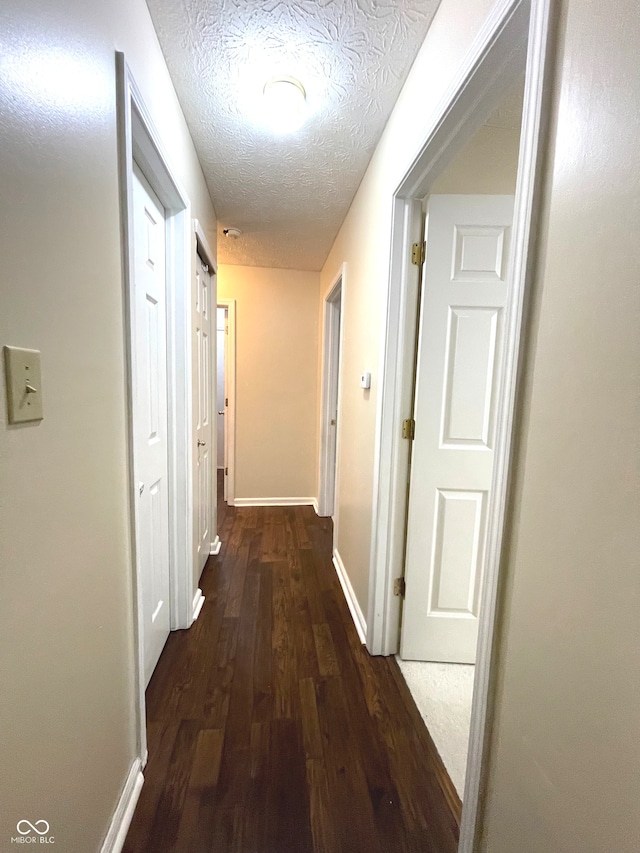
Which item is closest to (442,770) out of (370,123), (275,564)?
(275,564)

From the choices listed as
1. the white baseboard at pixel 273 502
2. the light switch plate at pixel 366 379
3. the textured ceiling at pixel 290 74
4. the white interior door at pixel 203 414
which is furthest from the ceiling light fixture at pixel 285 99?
the white baseboard at pixel 273 502

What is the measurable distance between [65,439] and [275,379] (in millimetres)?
2971

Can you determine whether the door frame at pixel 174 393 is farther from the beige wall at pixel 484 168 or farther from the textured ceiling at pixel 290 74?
the beige wall at pixel 484 168

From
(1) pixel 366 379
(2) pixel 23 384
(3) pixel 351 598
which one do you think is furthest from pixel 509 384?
(3) pixel 351 598

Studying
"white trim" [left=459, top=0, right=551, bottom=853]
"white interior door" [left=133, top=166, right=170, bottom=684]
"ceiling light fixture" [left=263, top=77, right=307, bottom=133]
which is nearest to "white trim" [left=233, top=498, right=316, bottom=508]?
"white interior door" [left=133, top=166, right=170, bottom=684]

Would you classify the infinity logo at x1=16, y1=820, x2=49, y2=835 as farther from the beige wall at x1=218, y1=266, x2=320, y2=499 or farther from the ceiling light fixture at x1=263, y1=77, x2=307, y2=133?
the beige wall at x1=218, y1=266, x2=320, y2=499

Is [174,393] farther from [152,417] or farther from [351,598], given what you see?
[351,598]

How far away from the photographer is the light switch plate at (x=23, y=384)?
584 millimetres

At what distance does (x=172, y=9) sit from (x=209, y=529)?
2.54 metres

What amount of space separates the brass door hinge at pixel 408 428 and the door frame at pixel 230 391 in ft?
7.82

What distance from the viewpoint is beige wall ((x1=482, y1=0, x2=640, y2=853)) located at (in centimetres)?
50

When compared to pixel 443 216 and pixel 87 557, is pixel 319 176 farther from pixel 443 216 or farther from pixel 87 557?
pixel 87 557

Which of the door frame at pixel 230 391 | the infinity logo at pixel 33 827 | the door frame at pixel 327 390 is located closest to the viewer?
the infinity logo at pixel 33 827

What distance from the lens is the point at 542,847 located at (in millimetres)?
642
